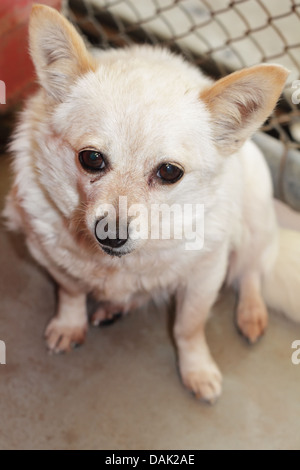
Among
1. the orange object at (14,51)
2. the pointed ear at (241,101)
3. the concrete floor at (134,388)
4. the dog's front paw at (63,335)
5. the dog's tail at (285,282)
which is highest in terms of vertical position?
the pointed ear at (241,101)

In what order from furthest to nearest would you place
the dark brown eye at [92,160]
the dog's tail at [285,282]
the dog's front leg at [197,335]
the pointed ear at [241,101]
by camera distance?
the dog's tail at [285,282], the dog's front leg at [197,335], the dark brown eye at [92,160], the pointed ear at [241,101]

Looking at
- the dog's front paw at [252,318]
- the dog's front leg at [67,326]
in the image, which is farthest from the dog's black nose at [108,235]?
the dog's front paw at [252,318]

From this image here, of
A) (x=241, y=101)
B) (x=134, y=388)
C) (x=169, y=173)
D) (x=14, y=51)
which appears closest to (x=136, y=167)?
(x=169, y=173)

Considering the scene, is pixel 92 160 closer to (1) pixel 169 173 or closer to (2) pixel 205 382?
(1) pixel 169 173

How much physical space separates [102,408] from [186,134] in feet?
3.09

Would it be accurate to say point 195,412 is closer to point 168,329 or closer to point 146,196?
point 168,329

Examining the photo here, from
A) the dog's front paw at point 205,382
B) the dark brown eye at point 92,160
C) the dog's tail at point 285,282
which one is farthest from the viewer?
the dog's tail at point 285,282

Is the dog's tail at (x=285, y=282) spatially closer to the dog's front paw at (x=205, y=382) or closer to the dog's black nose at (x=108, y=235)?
the dog's front paw at (x=205, y=382)

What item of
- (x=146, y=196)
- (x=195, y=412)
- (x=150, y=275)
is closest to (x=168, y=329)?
(x=195, y=412)

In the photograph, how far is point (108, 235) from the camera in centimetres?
116

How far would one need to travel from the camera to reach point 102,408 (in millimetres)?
1639

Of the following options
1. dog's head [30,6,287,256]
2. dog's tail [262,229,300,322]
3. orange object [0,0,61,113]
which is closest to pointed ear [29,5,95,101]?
dog's head [30,6,287,256]

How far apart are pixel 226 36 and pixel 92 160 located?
1.57 metres

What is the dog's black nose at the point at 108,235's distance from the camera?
3.75 feet
